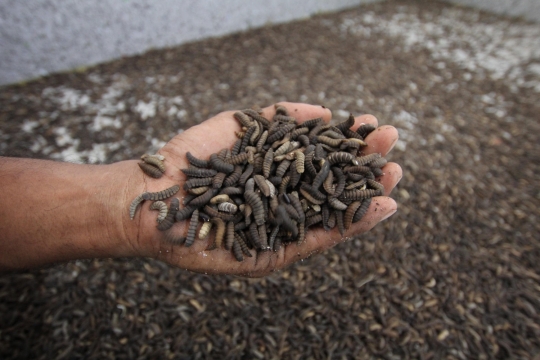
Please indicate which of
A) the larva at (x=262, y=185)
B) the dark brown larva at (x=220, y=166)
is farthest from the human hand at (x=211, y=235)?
the larva at (x=262, y=185)

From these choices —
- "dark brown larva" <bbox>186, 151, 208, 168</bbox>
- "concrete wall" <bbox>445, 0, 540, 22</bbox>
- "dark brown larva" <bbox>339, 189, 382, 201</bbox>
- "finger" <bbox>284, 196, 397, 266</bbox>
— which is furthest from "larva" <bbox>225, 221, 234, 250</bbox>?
"concrete wall" <bbox>445, 0, 540, 22</bbox>

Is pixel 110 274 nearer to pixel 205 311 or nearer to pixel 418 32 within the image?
pixel 205 311

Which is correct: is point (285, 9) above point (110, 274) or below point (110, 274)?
above

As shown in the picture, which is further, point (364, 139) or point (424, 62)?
point (424, 62)

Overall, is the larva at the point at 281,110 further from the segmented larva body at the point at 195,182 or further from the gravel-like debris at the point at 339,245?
the gravel-like debris at the point at 339,245

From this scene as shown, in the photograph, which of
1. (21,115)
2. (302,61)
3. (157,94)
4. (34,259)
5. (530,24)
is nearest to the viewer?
(34,259)

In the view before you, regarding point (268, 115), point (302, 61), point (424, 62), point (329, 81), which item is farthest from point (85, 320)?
point (424, 62)
